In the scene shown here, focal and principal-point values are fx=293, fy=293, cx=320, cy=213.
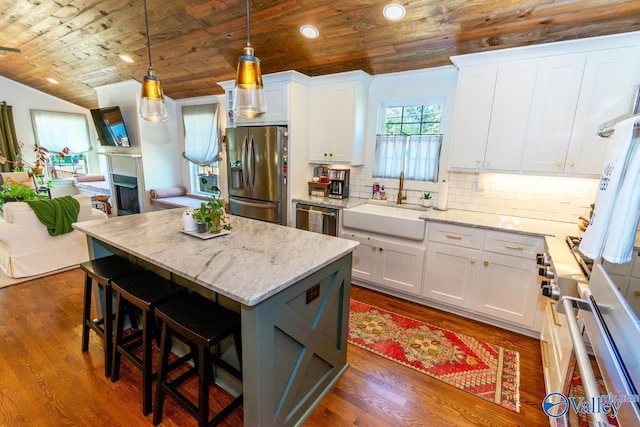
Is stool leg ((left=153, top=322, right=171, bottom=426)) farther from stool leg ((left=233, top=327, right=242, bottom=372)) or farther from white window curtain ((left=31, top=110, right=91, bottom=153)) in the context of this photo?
white window curtain ((left=31, top=110, right=91, bottom=153))

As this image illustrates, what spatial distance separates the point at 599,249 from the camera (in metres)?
1.04

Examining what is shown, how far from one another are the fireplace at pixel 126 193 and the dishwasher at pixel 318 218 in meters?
3.70

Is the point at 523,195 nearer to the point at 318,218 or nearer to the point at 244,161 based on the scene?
the point at 318,218

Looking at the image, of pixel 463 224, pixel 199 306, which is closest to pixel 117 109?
pixel 199 306

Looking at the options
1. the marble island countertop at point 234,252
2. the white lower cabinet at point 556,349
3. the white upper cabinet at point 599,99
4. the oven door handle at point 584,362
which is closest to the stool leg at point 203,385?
the marble island countertop at point 234,252

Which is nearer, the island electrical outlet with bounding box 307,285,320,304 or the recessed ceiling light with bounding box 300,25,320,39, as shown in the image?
the island electrical outlet with bounding box 307,285,320,304

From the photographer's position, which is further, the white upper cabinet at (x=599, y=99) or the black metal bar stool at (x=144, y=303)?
the white upper cabinet at (x=599, y=99)

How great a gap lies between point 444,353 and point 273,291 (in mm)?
1748

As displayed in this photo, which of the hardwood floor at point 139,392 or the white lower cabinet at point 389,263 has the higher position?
the white lower cabinet at point 389,263

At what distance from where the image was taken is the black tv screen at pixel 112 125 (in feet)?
17.2

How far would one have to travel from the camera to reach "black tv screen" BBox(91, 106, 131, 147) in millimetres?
5238

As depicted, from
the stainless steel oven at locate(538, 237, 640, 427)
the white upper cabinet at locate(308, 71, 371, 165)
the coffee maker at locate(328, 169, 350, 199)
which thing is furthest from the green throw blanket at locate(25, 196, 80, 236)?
the stainless steel oven at locate(538, 237, 640, 427)

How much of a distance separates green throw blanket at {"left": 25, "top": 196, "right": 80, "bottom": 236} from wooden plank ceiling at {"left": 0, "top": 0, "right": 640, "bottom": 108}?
7.01ft

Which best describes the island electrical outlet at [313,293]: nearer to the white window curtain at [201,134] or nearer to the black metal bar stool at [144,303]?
the black metal bar stool at [144,303]
